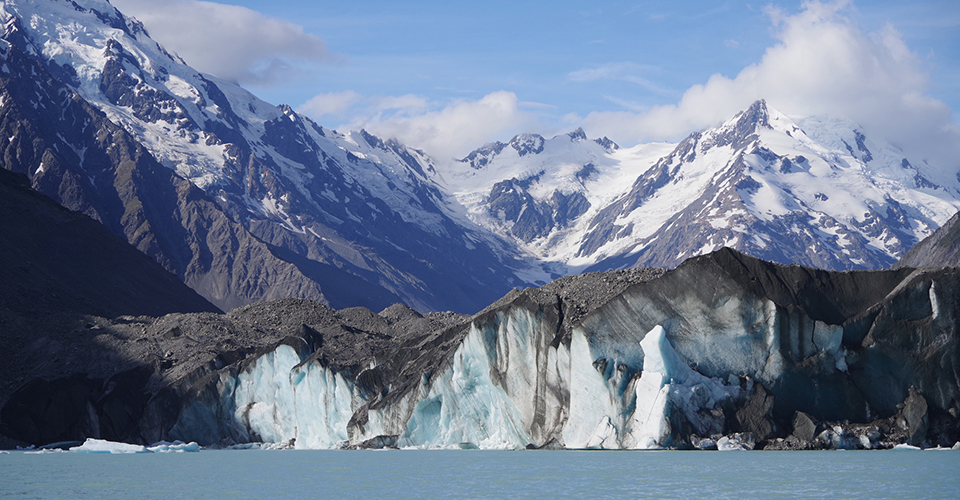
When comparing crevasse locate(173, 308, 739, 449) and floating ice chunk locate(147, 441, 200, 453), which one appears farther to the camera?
floating ice chunk locate(147, 441, 200, 453)

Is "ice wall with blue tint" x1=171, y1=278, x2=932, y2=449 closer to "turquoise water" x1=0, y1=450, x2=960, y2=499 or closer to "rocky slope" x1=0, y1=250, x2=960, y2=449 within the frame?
"rocky slope" x1=0, y1=250, x2=960, y2=449

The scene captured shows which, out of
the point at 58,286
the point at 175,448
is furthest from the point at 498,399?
the point at 58,286

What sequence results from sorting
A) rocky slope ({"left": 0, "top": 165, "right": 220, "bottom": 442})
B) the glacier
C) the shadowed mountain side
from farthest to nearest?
1. the shadowed mountain side
2. rocky slope ({"left": 0, "top": 165, "right": 220, "bottom": 442})
3. the glacier

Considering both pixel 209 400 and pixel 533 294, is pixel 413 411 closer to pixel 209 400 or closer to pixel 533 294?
pixel 533 294

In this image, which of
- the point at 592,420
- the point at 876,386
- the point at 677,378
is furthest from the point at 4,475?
the point at 876,386

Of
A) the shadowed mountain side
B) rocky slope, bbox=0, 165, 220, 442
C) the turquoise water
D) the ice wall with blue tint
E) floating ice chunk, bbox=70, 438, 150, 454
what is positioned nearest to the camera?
the turquoise water

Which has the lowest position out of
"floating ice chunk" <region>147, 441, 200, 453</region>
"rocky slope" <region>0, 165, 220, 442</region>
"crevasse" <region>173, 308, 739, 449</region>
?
"floating ice chunk" <region>147, 441, 200, 453</region>

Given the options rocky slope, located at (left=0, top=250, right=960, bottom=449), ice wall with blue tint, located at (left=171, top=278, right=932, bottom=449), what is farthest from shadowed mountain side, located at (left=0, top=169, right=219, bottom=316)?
rocky slope, located at (left=0, top=250, right=960, bottom=449)

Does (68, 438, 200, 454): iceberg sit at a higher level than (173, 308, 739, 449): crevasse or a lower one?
lower
